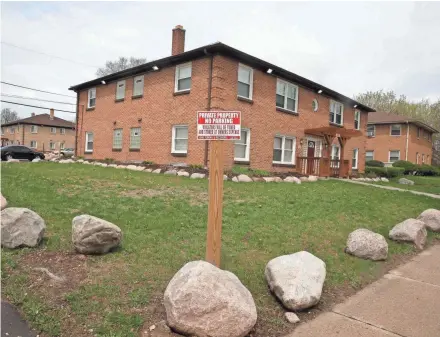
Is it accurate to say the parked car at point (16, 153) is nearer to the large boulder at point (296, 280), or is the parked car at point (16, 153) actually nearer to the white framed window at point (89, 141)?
the white framed window at point (89, 141)

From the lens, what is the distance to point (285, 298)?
4082 mm

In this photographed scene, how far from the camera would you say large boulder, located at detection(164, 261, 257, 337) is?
3.37 meters

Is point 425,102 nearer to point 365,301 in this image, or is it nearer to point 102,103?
point 102,103

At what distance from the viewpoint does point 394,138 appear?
3856cm

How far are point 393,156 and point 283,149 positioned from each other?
83.6 ft

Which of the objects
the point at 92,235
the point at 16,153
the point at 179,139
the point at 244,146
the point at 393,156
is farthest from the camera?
the point at 393,156

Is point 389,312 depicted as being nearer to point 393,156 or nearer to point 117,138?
point 117,138

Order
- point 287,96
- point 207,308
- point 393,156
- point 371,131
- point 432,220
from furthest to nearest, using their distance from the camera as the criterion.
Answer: point 371,131, point 393,156, point 287,96, point 432,220, point 207,308

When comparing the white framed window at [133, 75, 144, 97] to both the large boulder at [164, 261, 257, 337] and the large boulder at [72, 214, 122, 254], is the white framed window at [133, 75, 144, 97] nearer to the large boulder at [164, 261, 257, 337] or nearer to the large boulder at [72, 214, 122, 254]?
the large boulder at [72, 214, 122, 254]


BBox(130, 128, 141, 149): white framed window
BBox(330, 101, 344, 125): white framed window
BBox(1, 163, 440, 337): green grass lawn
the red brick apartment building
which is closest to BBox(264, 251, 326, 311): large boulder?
BBox(1, 163, 440, 337): green grass lawn

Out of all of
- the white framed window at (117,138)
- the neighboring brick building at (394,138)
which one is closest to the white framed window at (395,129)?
the neighboring brick building at (394,138)

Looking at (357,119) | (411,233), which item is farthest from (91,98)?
(411,233)

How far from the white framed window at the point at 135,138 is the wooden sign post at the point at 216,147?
50.6ft

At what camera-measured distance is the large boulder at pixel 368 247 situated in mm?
6039
